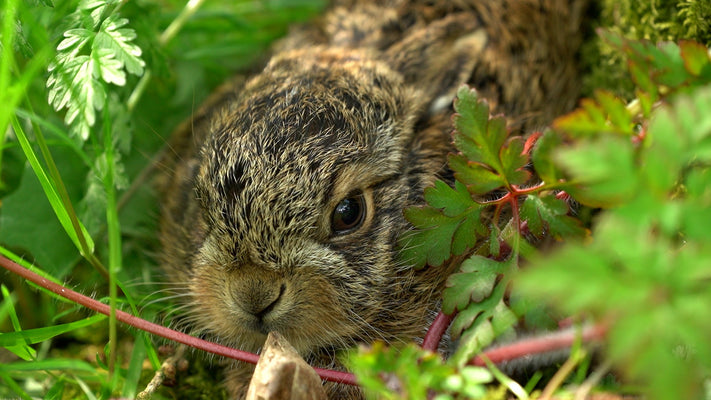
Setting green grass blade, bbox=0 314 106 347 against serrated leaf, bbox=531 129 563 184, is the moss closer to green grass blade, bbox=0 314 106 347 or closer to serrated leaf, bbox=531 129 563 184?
serrated leaf, bbox=531 129 563 184

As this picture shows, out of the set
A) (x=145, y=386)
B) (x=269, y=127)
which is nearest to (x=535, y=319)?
(x=269, y=127)

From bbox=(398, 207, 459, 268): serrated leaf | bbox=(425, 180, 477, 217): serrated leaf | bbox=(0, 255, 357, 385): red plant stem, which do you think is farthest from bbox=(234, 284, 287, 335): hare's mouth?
bbox=(425, 180, 477, 217): serrated leaf

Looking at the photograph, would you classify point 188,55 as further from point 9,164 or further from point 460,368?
point 460,368

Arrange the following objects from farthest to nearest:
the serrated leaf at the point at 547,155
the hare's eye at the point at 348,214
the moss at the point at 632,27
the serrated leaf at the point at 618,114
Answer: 1. the moss at the point at 632,27
2. the hare's eye at the point at 348,214
3. the serrated leaf at the point at 547,155
4. the serrated leaf at the point at 618,114

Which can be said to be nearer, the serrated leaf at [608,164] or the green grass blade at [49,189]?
the serrated leaf at [608,164]

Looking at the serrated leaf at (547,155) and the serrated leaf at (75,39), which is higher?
the serrated leaf at (75,39)

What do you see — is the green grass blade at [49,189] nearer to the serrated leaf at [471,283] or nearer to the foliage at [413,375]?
the foliage at [413,375]

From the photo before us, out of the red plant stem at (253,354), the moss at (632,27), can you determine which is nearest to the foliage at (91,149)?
the red plant stem at (253,354)
